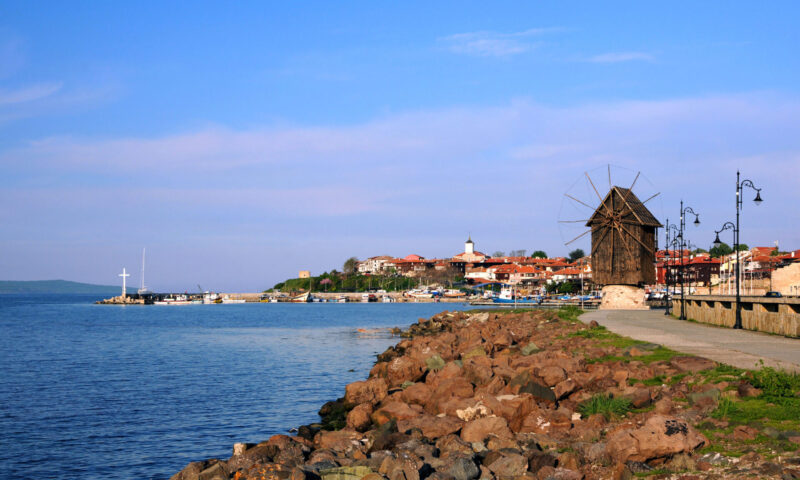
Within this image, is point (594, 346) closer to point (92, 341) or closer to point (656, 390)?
point (656, 390)

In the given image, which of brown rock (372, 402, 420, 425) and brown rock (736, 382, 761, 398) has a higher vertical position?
brown rock (736, 382, 761, 398)

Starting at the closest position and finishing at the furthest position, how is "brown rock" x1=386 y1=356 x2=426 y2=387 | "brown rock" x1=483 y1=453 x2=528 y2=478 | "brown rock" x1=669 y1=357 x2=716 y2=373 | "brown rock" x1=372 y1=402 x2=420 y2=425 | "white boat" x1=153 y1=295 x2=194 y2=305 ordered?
"brown rock" x1=483 y1=453 x2=528 y2=478 < "brown rock" x1=372 y1=402 x2=420 y2=425 < "brown rock" x1=669 y1=357 x2=716 y2=373 < "brown rock" x1=386 y1=356 x2=426 y2=387 < "white boat" x1=153 y1=295 x2=194 y2=305

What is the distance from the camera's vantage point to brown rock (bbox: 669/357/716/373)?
1636 centimetres

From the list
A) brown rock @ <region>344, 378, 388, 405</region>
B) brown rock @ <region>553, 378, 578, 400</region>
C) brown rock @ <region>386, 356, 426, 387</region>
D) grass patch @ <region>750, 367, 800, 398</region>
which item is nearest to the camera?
grass patch @ <region>750, 367, 800, 398</region>

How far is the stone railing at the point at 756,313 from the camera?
86.9 ft

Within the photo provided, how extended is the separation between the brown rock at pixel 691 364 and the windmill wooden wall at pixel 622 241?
40.0 meters

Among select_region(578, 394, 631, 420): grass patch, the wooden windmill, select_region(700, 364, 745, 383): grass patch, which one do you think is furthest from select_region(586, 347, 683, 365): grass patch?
the wooden windmill

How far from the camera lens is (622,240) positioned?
5653cm

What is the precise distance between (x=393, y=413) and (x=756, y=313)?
20.6 meters

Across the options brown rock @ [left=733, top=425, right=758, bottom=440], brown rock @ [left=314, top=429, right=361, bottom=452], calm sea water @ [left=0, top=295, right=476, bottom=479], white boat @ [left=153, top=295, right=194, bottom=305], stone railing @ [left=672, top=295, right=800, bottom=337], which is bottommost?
white boat @ [left=153, top=295, right=194, bottom=305]

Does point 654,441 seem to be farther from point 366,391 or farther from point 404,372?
point 404,372

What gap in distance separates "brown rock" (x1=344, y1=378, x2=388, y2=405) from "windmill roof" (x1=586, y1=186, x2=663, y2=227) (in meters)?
41.0

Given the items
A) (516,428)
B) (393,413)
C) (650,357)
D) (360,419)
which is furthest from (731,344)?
(360,419)

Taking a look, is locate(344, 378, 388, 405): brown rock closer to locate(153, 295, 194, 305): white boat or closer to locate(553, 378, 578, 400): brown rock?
locate(553, 378, 578, 400): brown rock
